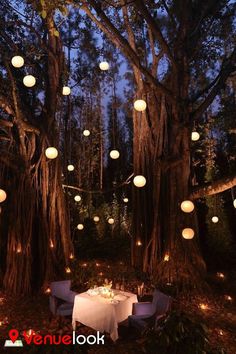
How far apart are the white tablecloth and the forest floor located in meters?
0.12

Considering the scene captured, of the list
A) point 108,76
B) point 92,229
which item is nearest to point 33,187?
point 92,229

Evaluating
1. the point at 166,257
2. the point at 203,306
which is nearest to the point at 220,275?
the point at 166,257

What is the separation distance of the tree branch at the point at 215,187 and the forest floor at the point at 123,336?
149 centimetres

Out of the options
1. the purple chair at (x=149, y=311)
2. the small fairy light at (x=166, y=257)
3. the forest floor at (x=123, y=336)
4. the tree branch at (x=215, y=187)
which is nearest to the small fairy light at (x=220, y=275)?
the forest floor at (x=123, y=336)

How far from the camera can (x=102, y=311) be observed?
434 centimetres

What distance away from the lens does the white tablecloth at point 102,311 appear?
4246 millimetres

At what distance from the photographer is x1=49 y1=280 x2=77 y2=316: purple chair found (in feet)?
16.2

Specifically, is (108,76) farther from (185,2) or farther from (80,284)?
(80,284)

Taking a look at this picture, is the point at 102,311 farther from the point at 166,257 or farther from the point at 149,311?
the point at 166,257

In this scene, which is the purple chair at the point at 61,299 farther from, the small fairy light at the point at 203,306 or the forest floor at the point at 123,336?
the small fairy light at the point at 203,306

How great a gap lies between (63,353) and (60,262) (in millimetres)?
4416

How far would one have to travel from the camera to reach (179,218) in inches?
232

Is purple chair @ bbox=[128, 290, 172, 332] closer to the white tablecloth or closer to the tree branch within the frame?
the white tablecloth

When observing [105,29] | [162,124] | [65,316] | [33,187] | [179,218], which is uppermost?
[105,29]
